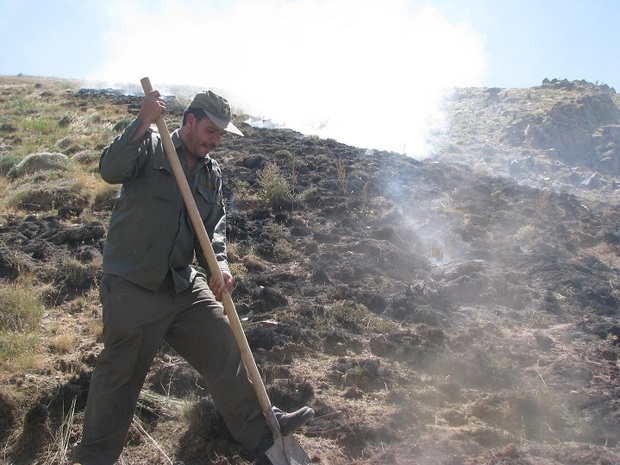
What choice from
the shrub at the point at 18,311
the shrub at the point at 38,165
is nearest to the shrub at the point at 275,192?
the shrub at the point at 38,165

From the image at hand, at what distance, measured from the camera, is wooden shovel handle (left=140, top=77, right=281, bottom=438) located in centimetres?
265

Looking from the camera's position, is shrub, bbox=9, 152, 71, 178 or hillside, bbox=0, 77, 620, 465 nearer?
hillside, bbox=0, 77, 620, 465

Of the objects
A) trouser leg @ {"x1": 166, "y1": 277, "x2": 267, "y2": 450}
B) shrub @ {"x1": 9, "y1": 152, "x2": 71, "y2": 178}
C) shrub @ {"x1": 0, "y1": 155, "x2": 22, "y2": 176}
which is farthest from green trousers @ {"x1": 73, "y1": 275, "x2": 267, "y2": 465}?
shrub @ {"x1": 0, "y1": 155, "x2": 22, "y2": 176}

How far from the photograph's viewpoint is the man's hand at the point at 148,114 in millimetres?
2541

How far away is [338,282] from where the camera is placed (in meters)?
5.91

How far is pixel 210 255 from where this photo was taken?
277 centimetres

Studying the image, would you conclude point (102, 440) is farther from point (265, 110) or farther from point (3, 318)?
point (265, 110)

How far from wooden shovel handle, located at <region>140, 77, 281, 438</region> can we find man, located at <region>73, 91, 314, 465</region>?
36 millimetres

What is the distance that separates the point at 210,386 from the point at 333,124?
63.8 ft

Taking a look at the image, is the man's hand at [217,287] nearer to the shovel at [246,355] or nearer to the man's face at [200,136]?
the shovel at [246,355]

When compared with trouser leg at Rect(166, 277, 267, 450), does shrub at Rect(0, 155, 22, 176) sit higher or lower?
higher

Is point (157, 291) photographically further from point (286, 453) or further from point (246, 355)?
point (286, 453)

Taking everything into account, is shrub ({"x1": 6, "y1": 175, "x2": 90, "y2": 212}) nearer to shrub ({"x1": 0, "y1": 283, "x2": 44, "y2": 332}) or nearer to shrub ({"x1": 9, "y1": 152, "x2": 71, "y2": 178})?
shrub ({"x1": 9, "y1": 152, "x2": 71, "y2": 178})

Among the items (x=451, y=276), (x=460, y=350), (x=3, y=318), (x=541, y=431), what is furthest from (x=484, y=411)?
(x=3, y=318)
